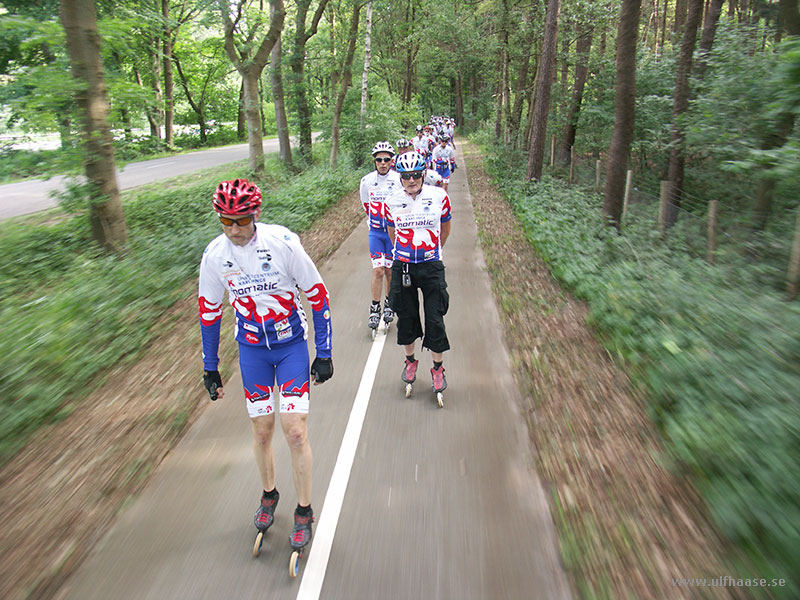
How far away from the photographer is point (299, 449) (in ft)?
11.1

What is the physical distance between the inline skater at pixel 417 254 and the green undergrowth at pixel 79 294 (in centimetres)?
350

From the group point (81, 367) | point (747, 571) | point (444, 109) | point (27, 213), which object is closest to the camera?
point (747, 571)

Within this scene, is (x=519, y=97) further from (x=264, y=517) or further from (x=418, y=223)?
(x=264, y=517)

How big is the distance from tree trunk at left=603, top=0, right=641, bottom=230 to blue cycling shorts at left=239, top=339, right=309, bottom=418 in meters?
8.78

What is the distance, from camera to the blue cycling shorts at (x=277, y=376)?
3.38 meters

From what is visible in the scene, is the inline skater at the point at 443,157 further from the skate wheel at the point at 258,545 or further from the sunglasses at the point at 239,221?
the skate wheel at the point at 258,545

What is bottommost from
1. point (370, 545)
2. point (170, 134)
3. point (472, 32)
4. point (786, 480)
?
point (370, 545)

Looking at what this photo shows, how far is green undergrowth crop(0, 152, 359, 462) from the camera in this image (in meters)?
4.87

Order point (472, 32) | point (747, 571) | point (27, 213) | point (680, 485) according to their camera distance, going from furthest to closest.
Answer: point (472, 32) < point (27, 213) < point (680, 485) < point (747, 571)

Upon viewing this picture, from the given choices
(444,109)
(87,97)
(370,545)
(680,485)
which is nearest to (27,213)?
(87,97)

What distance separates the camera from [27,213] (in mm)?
12500

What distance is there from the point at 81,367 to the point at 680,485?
591cm

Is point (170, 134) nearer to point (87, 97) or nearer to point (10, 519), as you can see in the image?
point (87, 97)

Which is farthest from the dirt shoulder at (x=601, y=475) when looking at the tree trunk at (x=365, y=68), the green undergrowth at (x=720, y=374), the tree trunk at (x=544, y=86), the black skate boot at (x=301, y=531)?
the tree trunk at (x=365, y=68)
